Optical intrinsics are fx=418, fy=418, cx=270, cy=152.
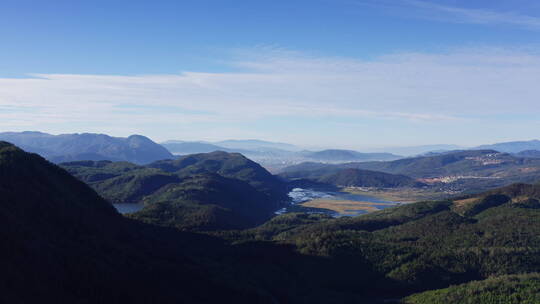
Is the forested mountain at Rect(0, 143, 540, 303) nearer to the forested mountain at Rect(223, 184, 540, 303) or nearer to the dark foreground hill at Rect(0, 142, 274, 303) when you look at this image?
the dark foreground hill at Rect(0, 142, 274, 303)

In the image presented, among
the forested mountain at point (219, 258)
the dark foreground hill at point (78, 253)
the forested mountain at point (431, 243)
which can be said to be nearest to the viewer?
the dark foreground hill at point (78, 253)

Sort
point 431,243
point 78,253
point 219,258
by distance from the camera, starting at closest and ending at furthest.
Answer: point 78,253 → point 219,258 → point 431,243

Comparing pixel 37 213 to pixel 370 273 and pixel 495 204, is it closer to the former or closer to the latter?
pixel 370 273

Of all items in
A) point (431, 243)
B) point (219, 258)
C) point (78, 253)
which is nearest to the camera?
point (78, 253)

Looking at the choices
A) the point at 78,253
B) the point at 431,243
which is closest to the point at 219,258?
the point at 78,253

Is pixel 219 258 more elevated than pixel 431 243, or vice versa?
pixel 219 258

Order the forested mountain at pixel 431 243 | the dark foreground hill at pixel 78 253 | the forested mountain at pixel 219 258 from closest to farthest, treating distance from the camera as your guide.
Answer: the dark foreground hill at pixel 78 253, the forested mountain at pixel 219 258, the forested mountain at pixel 431 243

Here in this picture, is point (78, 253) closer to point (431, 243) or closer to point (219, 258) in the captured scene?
point (219, 258)

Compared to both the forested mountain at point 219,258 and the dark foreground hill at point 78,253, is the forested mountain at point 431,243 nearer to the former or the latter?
the forested mountain at point 219,258

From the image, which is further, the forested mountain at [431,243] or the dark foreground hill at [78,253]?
the forested mountain at [431,243]

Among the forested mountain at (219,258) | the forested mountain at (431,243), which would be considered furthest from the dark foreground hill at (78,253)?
the forested mountain at (431,243)

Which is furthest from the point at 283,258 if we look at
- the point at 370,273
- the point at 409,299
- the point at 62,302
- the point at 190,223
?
the point at 62,302
